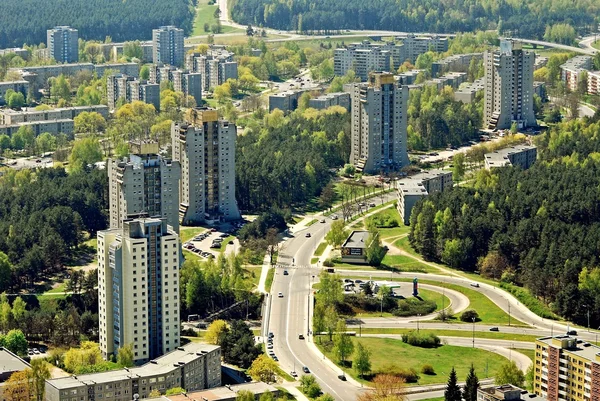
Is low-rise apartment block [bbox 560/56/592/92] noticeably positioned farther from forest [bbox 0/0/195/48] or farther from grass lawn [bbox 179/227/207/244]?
grass lawn [bbox 179/227/207/244]

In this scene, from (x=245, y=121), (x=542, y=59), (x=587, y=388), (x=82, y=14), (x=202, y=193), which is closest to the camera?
(x=587, y=388)

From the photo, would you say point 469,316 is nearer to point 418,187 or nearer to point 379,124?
point 418,187

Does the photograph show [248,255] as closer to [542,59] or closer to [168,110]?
[168,110]

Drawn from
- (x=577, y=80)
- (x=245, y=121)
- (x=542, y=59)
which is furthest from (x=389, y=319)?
(x=542, y=59)

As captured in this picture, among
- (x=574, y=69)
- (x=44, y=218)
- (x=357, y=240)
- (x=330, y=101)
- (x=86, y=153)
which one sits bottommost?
(x=357, y=240)

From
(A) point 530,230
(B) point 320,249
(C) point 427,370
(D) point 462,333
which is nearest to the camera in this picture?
(C) point 427,370

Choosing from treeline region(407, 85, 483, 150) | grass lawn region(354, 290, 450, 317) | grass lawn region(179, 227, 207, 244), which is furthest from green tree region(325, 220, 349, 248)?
treeline region(407, 85, 483, 150)

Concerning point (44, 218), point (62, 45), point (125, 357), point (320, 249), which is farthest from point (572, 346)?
point (62, 45)

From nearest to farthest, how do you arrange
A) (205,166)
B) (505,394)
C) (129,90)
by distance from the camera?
(505,394), (205,166), (129,90)
